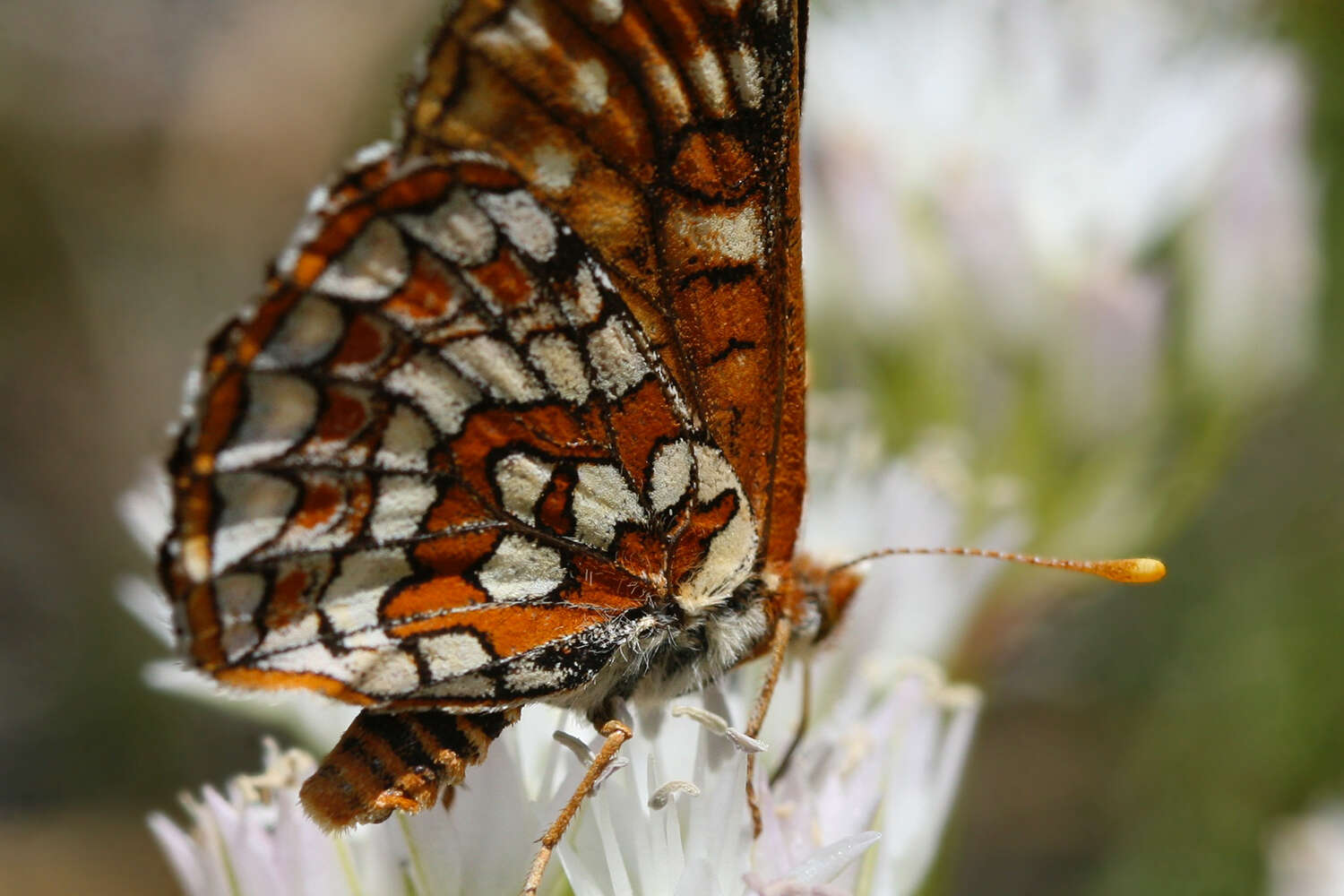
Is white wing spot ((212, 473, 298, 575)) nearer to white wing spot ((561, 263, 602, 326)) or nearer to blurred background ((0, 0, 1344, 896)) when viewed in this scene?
white wing spot ((561, 263, 602, 326))

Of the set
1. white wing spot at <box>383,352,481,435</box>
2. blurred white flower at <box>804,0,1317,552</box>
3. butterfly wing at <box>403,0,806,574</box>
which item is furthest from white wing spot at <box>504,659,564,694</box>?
blurred white flower at <box>804,0,1317,552</box>

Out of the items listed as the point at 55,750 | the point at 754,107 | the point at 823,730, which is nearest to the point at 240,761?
the point at 55,750

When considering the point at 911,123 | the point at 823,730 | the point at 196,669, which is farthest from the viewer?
the point at 911,123

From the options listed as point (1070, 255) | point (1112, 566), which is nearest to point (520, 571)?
point (1112, 566)

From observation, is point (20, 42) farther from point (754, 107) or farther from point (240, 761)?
point (754, 107)

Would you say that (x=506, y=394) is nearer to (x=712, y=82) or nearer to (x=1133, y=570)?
(x=712, y=82)
